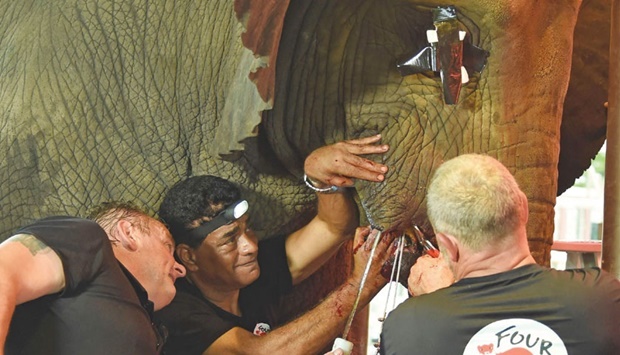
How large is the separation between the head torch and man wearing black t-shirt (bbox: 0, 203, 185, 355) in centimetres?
66

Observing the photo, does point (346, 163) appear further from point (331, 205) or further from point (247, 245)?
point (247, 245)

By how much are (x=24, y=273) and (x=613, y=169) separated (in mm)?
1327

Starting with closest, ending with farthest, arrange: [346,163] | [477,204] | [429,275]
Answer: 1. [477,204]
2. [429,275]
3. [346,163]

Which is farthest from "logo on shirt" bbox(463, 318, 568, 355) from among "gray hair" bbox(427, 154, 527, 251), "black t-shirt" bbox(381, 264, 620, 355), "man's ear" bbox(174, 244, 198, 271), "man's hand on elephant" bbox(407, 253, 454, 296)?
"man's ear" bbox(174, 244, 198, 271)

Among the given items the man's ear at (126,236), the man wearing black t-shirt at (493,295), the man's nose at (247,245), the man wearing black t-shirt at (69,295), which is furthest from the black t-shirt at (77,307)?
the man's nose at (247,245)

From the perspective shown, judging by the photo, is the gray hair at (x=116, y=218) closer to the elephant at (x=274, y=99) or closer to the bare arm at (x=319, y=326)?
the elephant at (x=274, y=99)

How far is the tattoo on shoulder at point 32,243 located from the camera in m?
1.89

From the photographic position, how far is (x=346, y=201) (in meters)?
2.82

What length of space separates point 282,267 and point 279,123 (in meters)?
0.44

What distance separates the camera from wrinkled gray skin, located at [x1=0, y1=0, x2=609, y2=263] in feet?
8.23

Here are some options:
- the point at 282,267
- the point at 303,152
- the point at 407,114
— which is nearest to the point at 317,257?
the point at 282,267

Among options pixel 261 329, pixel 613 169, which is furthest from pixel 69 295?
pixel 613 169

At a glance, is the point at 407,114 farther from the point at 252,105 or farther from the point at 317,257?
the point at 317,257

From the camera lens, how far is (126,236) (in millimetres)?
2299
